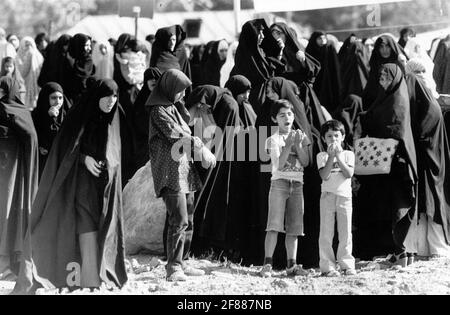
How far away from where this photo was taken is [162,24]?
667 inches

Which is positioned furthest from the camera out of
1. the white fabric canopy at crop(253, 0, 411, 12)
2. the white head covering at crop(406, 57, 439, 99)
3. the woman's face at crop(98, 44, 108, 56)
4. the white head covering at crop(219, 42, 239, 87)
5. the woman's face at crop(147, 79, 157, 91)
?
the woman's face at crop(98, 44, 108, 56)

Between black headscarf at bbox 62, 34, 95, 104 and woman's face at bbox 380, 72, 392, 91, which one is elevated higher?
black headscarf at bbox 62, 34, 95, 104

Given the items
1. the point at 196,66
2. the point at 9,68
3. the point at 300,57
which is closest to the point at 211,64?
the point at 196,66

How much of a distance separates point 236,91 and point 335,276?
210 centimetres

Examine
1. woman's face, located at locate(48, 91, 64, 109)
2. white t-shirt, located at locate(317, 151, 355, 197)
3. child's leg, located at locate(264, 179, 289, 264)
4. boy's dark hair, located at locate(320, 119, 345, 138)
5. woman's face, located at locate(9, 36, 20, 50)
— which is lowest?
child's leg, located at locate(264, 179, 289, 264)

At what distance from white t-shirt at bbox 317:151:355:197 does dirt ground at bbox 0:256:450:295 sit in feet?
2.27

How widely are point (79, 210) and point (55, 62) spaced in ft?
18.6

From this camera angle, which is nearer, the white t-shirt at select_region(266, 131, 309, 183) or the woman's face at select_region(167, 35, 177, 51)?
the white t-shirt at select_region(266, 131, 309, 183)

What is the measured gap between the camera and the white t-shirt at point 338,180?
7.66 meters

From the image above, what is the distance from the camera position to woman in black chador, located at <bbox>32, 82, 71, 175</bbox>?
8812mm

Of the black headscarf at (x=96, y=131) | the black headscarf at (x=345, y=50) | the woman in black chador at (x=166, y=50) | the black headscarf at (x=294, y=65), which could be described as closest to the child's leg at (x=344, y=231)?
the black headscarf at (x=96, y=131)

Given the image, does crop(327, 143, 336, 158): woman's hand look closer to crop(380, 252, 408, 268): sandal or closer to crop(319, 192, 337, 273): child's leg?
crop(319, 192, 337, 273): child's leg

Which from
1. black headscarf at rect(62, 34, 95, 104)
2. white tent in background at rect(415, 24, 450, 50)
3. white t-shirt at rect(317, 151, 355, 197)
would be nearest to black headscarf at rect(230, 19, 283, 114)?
white t-shirt at rect(317, 151, 355, 197)

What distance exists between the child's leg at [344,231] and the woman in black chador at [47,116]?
9.30 feet
